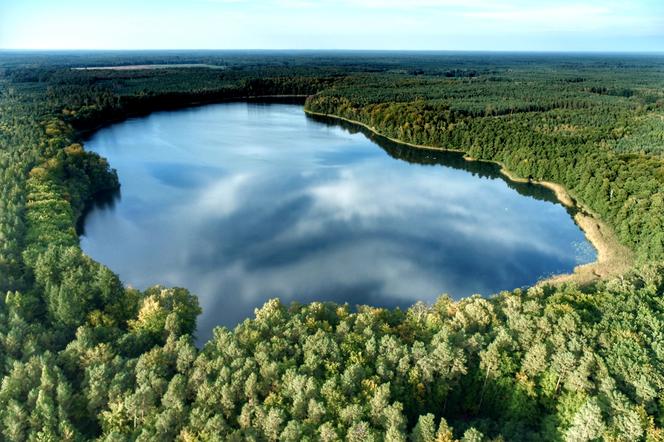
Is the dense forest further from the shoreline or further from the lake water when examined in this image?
the lake water

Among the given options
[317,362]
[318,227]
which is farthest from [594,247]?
[317,362]

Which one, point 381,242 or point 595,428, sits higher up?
point 595,428

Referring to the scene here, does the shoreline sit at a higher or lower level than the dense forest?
lower

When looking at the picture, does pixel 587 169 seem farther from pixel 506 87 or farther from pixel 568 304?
pixel 506 87

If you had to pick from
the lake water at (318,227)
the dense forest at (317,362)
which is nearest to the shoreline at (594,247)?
the lake water at (318,227)

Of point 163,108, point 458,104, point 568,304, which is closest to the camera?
point 568,304

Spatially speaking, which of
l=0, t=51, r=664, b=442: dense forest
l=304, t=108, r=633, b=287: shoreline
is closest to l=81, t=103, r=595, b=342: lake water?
l=304, t=108, r=633, b=287: shoreline

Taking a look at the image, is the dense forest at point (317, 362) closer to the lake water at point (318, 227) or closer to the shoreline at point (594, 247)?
the shoreline at point (594, 247)

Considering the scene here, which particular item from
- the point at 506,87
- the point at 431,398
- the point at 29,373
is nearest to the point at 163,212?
the point at 29,373

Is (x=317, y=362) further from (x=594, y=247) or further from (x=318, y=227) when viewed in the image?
(x=594, y=247)
